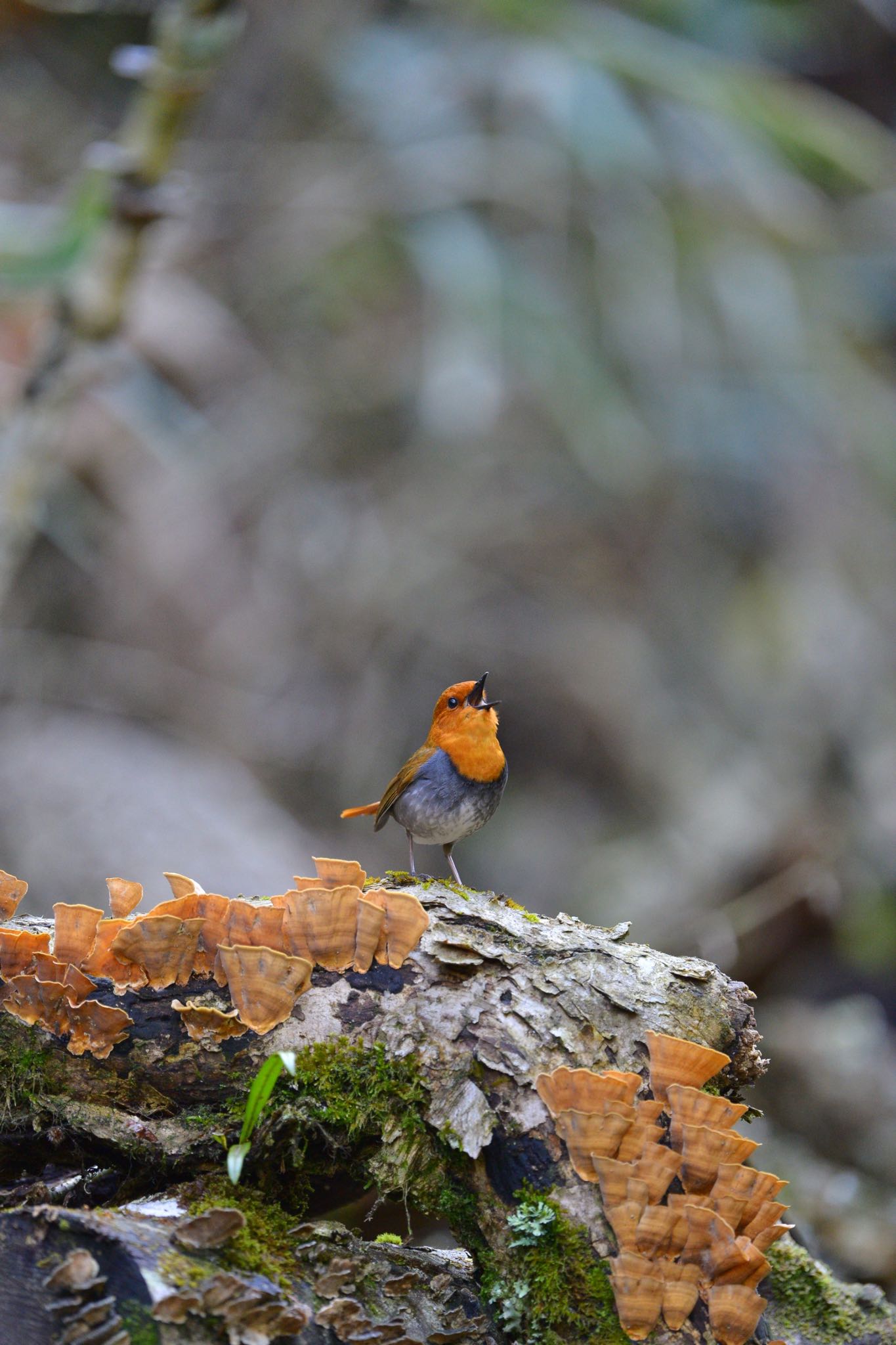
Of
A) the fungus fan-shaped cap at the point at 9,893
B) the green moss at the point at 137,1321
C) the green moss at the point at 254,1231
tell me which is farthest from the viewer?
the fungus fan-shaped cap at the point at 9,893

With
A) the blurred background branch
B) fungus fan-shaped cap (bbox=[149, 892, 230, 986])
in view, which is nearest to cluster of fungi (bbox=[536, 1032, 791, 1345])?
fungus fan-shaped cap (bbox=[149, 892, 230, 986])

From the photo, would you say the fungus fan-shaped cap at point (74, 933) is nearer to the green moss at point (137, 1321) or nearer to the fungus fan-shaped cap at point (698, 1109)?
the green moss at point (137, 1321)

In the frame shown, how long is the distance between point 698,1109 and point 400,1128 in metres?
0.55

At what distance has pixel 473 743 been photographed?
2.95 meters

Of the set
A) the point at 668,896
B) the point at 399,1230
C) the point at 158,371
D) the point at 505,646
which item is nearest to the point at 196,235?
the point at 158,371

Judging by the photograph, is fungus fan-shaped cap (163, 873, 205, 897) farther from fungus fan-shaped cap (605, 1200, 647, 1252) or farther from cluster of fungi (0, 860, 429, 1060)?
fungus fan-shaped cap (605, 1200, 647, 1252)

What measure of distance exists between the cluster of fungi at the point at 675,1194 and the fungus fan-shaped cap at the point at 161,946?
69cm

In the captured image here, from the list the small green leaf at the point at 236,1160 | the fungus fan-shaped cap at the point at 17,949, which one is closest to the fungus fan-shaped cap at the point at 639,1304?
the small green leaf at the point at 236,1160

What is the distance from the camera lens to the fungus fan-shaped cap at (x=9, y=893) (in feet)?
6.83

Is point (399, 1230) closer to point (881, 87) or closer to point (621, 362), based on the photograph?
point (621, 362)

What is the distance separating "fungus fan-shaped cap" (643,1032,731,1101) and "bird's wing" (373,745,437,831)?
1.15m

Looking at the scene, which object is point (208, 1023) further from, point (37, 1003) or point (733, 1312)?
point (733, 1312)

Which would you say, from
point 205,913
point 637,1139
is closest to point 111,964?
point 205,913

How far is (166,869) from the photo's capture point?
6129 millimetres
